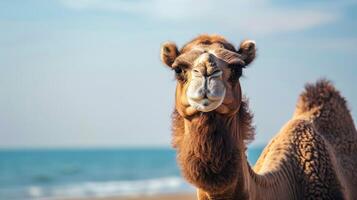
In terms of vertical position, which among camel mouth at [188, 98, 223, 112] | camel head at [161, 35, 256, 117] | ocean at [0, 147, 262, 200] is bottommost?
ocean at [0, 147, 262, 200]

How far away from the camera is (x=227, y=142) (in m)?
4.45

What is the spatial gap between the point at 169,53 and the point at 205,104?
31.6 inches

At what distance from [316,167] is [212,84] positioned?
6.36 feet

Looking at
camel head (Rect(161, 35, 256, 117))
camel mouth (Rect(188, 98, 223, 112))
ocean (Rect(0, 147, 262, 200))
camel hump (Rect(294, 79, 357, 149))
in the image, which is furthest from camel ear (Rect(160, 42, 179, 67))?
camel hump (Rect(294, 79, 357, 149))

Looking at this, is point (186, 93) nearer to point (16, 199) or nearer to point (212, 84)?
point (212, 84)

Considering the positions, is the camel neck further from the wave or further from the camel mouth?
the wave

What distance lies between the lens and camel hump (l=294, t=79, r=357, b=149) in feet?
21.9

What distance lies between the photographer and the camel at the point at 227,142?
170 inches

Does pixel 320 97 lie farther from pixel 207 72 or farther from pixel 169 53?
pixel 207 72

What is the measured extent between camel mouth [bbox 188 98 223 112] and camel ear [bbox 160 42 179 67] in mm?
680

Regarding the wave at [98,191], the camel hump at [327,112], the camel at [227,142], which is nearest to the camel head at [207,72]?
the camel at [227,142]

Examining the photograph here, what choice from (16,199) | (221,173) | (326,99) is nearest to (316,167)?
(326,99)

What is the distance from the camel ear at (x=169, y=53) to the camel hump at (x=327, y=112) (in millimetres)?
2158

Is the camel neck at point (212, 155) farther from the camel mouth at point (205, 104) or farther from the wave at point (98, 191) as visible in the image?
the wave at point (98, 191)
